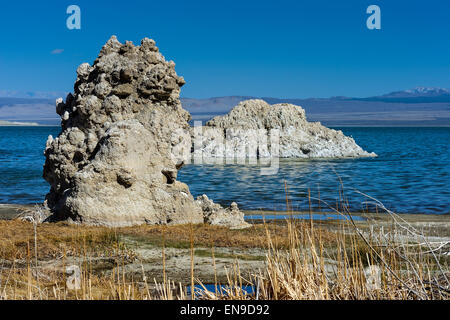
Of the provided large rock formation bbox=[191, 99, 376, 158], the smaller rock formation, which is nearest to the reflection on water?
large rock formation bbox=[191, 99, 376, 158]

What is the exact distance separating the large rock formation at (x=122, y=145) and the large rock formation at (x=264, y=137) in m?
22.6

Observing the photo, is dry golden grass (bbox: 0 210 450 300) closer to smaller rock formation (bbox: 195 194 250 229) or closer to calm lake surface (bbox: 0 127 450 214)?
smaller rock formation (bbox: 195 194 250 229)

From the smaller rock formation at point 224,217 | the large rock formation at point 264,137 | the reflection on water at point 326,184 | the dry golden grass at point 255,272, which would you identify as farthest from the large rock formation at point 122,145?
the large rock formation at point 264,137

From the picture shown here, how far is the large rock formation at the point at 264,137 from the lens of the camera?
3394 centimetres

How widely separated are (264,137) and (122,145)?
1004 inches

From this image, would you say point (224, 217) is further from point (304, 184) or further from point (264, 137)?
point (264, 137)

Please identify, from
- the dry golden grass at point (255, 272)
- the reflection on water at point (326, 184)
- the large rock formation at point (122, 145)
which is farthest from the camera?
the reflection on water at point (326, 184)

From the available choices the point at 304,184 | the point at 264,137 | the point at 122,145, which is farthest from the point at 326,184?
the point at 264,137

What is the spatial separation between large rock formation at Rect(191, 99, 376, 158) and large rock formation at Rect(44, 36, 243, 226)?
74.3 feet

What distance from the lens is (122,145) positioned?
9664mm

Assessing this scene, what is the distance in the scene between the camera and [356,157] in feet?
119

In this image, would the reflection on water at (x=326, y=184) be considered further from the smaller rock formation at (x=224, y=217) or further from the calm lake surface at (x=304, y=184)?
the smaller rock formation at (x=224, y=217)

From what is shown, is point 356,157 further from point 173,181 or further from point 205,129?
point 173,181

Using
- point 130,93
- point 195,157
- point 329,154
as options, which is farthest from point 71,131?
point 329,154
